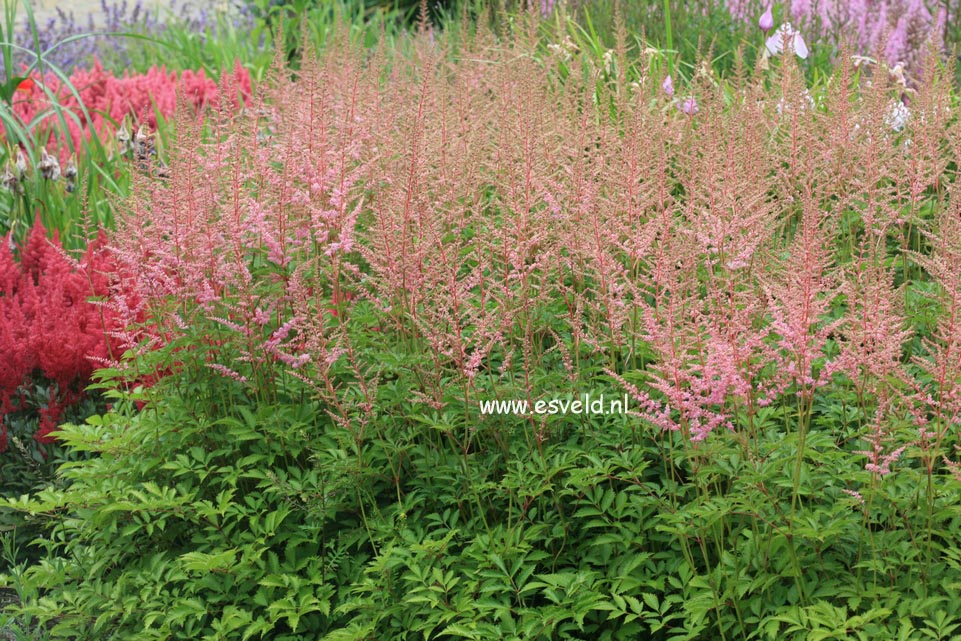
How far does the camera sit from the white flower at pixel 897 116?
468cm

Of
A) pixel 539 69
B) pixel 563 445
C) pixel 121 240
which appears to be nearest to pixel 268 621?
pixel 563 445

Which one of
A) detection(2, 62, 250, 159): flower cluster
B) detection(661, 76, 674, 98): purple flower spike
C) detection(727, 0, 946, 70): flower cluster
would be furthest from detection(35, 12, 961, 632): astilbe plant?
detection(2, 62, 250, 159): flower cluster

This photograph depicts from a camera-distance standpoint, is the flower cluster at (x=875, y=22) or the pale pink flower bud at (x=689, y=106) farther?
the flower cluster at (x=875, y=22)

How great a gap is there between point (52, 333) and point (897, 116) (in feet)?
13.7

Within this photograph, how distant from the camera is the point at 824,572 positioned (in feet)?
9.56

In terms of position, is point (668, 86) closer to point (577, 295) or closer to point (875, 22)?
point (577, 295)

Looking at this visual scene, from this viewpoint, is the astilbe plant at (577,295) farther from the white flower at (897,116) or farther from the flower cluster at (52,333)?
the flower cluster at (52,333)

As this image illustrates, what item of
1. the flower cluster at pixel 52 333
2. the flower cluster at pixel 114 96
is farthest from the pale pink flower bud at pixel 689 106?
the flower cluster at pixel 114 96

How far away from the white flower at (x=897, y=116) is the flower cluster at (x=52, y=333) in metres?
3.44

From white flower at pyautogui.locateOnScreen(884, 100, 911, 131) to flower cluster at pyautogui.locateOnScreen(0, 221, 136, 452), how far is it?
11.3ft

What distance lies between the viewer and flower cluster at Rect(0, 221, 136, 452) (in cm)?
484

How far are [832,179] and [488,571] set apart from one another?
7.28 feet

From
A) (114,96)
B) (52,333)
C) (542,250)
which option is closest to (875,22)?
(542,250)

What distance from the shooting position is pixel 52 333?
484 centimetres
